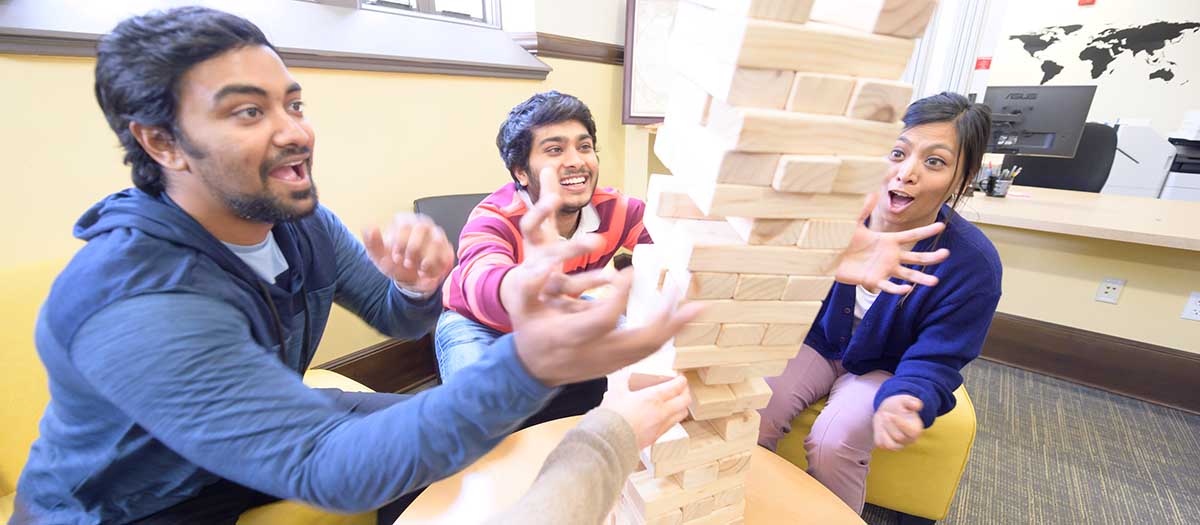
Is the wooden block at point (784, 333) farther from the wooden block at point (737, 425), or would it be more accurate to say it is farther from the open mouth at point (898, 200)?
the open mouth at point (898, 200)

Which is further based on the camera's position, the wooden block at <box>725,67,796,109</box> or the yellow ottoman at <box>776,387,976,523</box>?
the yellow ottoman at <box>776,387,976,523</box>

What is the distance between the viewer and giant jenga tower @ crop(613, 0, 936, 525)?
20.2 inches

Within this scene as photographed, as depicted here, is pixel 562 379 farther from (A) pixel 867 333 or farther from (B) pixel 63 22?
(B) pixel 63 22

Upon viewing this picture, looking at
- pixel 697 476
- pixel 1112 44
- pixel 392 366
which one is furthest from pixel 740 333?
pixel 1112 44

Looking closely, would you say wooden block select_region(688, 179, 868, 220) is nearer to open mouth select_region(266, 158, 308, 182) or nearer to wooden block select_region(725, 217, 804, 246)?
wooden block select_region(725, 217, 804, 246)

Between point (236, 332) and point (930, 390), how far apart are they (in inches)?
48.9

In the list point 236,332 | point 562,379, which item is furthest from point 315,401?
point 562,379

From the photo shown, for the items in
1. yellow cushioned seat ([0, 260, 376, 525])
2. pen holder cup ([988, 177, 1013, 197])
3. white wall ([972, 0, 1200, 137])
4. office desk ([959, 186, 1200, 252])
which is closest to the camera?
yellow cushioned seat ([0, 260, 376, 525])

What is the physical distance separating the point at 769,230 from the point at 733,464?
15.9 inches

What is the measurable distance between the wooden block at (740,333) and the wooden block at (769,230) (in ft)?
0.39

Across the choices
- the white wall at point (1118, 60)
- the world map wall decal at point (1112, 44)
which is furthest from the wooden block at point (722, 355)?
the world map wall decal at point (1112, 44)

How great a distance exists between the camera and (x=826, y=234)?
61 centimetres

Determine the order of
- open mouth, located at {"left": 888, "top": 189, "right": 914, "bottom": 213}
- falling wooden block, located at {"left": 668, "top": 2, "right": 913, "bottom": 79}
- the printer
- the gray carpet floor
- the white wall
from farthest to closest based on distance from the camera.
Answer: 1. the white wall
2. the printer
3. the gray carpet floor
4. open mouth, located at {"left": 888, "top": 189, "right": 914, "bottom": 213}
5. falling wooden block, located at {"left": 668, "top": 2, "right": 913, "bottom": 79}

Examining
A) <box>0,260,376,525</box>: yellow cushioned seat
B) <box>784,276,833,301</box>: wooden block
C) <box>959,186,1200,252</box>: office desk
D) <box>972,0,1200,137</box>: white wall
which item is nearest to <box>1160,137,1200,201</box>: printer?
<box>972,0,1200,137</box>: white wall
